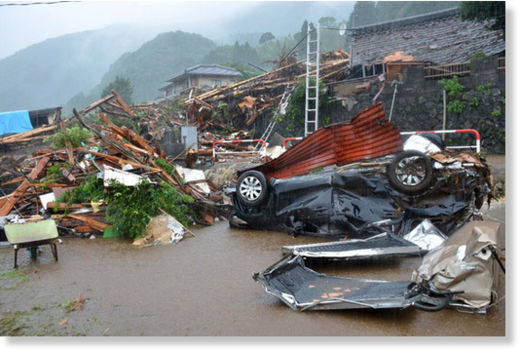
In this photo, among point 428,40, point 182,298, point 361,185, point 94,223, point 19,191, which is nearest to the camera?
point 182,298

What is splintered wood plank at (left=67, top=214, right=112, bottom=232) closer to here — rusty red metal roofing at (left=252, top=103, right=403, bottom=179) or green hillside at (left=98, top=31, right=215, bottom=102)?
rusty red metal roofing at (left=252, top=103, right=403, bottom=179)

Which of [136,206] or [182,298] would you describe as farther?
[136,206]

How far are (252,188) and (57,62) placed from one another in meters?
12.7

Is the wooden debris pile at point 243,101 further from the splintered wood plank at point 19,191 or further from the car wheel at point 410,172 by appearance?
the car wheel at point 410,172

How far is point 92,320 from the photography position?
4.29 meters

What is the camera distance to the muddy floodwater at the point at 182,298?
3838 mm

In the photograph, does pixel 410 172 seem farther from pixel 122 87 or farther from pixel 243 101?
pixel 122 87

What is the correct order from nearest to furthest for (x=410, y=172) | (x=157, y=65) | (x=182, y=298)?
(x=182, y=298)
(x=410, y=172)
(x=157, y=65)

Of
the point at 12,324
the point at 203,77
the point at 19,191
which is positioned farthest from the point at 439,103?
the point at 203,77

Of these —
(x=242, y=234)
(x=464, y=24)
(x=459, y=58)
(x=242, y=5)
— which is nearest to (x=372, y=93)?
(x=459, y=58)

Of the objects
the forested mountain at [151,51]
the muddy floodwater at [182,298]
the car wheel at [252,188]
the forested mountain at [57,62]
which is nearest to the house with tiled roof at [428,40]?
the forested mountain at [151,51]

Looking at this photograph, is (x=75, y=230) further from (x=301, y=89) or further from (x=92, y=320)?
(x=301, y=89)

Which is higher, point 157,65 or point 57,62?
point 157,65

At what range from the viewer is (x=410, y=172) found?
263 inches
